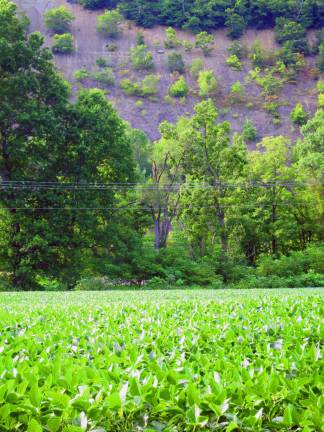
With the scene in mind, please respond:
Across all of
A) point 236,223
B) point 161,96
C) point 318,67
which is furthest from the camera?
point 318,67

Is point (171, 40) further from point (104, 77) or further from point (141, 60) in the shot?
point (104, 77)

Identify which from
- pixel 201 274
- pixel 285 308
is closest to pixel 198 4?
pixel 201 274

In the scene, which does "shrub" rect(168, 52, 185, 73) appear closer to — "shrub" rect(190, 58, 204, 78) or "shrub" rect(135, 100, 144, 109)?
"shrub" rect(190, 58, 204, 78)

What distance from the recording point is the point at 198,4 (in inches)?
4577

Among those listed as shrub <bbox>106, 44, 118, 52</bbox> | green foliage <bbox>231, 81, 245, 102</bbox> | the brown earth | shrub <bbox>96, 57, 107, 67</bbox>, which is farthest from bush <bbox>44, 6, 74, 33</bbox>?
green foliage <bbox>231, 81, 245, 102</bbox>

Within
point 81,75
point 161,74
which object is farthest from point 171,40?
point 81,75

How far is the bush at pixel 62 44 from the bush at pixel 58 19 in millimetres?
5630

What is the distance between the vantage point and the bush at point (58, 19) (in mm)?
101875

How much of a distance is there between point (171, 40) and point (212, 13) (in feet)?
54.9

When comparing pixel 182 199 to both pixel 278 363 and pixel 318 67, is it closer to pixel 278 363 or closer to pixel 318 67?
pixel 278 363

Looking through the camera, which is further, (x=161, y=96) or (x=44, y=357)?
(x=161, y=96)

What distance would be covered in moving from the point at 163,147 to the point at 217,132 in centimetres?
436

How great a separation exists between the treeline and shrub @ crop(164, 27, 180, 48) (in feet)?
26.9

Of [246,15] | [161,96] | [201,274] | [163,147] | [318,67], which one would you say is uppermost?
[246,15]
